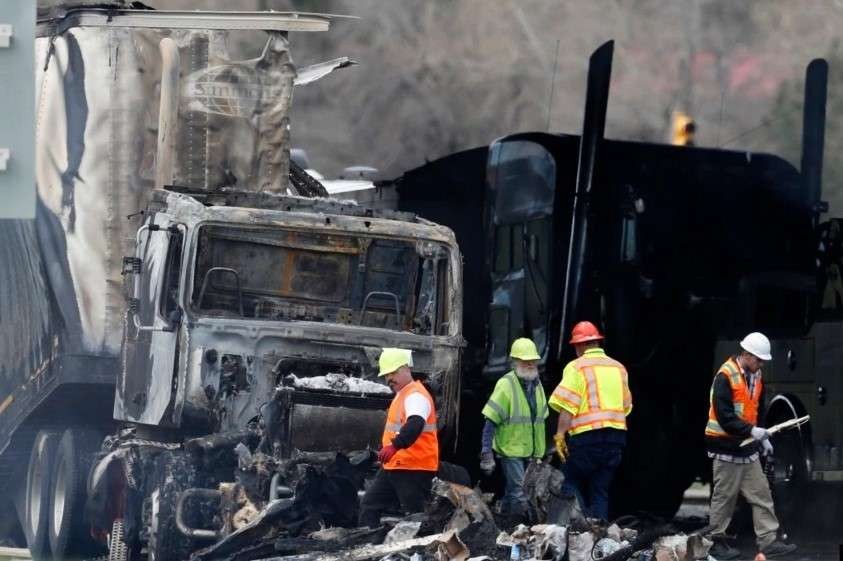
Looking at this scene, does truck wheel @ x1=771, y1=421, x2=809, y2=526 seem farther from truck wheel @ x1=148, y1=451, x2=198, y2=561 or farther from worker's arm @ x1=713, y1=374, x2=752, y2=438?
truck wheel @ x1=148, y1=451, x2=198, y2=561

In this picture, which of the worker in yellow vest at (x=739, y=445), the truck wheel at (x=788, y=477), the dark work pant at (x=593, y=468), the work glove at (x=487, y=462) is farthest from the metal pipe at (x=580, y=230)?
the work glove at (x=487, y=462)

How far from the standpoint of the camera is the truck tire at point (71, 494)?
12156 mm

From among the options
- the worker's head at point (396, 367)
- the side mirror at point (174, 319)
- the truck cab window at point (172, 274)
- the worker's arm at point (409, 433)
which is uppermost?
the truck cab window at point (172, 274)

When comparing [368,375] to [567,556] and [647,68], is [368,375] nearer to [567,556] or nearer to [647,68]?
[567,556]

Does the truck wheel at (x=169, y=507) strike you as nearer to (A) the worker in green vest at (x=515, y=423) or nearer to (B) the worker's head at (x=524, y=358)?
(A) the worker in green vest at (x=515, y=423)

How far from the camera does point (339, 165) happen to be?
99.4 ft

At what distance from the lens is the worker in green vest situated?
11211mm

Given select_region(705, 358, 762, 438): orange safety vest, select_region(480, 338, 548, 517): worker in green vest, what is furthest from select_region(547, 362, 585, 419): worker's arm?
select_region(705, 358, 762, 438): orange safety vest

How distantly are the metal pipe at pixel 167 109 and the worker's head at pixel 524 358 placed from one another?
9.68ft

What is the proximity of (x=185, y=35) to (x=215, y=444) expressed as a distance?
11.9 ft

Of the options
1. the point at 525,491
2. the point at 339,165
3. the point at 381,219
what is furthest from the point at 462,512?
the point at 339,165

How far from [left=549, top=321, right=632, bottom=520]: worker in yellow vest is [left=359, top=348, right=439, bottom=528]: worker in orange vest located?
4.86ft

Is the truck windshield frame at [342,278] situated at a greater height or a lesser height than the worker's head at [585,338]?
greater

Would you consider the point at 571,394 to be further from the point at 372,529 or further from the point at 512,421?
the point at 372,529
